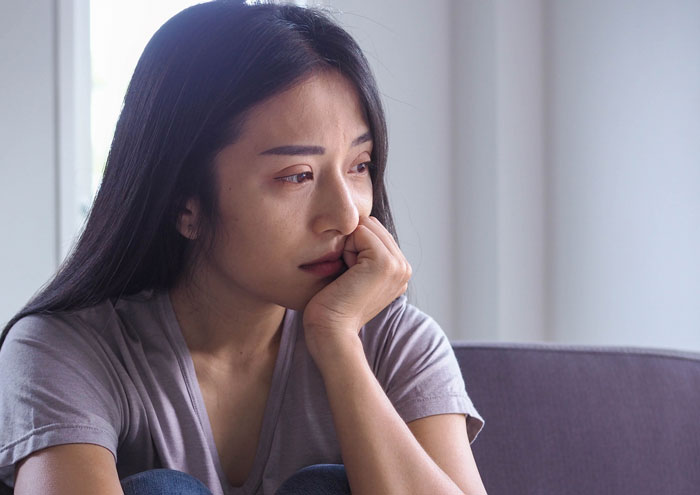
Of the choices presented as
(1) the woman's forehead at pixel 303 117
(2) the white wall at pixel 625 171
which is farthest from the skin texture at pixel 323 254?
(2) the white wall at pixel 625 171

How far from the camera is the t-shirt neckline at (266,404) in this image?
1.18 m

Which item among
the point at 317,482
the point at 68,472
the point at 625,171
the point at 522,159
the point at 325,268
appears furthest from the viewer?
the point at 522,159

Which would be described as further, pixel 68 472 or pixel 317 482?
pixel 317 482

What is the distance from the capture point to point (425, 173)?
266cm

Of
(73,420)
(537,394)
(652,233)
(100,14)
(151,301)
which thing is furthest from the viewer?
(100,14)

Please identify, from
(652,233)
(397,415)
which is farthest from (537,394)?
(652,233)

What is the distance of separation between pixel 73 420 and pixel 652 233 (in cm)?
174

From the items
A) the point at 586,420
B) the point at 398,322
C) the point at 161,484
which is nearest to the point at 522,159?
the point at 586,420

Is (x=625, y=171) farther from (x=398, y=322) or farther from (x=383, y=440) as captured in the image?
(x=383, y=440)

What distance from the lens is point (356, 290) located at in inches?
45.5

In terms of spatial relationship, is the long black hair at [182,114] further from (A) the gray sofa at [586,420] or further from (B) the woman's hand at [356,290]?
(A) the gray sofa at [586,420]

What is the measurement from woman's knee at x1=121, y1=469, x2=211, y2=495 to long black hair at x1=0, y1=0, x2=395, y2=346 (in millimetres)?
265

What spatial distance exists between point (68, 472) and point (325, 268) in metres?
0.43

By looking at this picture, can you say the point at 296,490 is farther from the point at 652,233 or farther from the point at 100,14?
the point at 100,14
